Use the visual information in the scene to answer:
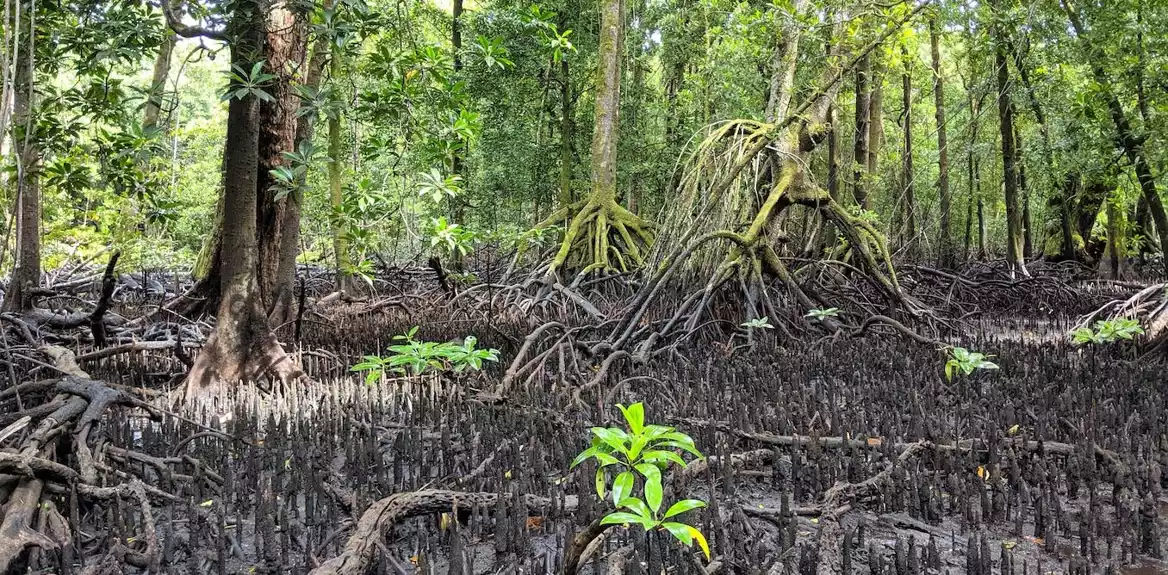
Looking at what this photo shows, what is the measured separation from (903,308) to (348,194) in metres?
4.58

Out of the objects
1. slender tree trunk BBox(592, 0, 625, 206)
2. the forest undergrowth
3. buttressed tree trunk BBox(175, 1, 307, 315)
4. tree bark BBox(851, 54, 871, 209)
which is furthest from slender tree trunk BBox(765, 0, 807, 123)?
buttressed tree trunk BBox(175, 1, 307, 315)

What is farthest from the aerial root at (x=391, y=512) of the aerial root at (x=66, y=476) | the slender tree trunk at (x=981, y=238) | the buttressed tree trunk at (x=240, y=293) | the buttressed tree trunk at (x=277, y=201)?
the slender tree trunk at (x=981, y=238)

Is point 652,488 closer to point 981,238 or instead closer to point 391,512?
point 391,512

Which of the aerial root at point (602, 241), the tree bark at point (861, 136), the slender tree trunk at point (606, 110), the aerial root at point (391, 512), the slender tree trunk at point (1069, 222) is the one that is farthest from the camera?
the slender tree trunk at point (1069, 222)

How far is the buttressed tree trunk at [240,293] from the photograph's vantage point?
12.3 feet

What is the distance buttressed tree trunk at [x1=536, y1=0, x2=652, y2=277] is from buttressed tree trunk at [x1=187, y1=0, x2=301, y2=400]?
371 centimetres

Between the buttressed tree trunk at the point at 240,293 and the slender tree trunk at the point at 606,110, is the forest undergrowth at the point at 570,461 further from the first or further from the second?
the slender tree trunk at the point at 606,110

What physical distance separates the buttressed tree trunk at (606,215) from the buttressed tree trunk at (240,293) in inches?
146

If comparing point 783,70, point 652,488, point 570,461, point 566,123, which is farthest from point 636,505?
point 566,123

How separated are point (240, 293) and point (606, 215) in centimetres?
438

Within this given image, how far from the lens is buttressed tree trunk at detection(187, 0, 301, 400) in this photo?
3754 millimetres

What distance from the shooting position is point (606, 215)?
770 cm

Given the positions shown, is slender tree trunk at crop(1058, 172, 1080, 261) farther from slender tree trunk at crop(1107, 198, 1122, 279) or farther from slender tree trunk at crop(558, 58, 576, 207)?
slender tree trunk at crop(558, 58, 576, 207)

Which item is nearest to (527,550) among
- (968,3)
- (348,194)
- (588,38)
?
(348,194)
